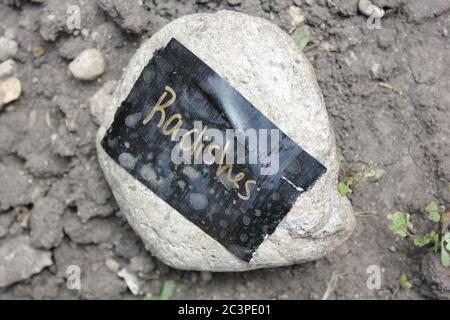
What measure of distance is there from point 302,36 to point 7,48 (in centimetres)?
130

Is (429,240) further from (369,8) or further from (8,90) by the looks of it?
(8,90)

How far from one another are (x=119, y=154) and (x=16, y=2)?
90cm

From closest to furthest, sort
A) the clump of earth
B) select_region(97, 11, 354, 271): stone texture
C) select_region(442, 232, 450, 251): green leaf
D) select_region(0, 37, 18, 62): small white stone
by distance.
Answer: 1. select_region(97, 11, 354, 271): stone texture
2. select_region(442, 232, 450, 251): green leaf
3. the clump of earth
4. select_region(0, 37, 18, 62): small white stone

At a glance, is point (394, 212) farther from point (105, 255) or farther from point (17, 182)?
point (17, 182)

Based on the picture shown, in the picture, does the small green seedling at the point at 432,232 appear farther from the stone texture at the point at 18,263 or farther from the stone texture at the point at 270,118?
the stone texture at the point at 18,263

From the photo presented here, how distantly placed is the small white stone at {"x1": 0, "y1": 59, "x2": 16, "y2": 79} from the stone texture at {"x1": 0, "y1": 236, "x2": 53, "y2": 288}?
0.76 m

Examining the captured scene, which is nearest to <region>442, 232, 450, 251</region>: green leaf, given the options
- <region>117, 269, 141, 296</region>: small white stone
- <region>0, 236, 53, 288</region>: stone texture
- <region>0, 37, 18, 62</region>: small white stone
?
<region>117, 269, 141, 296</region>: small white stone

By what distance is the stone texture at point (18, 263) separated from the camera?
2584mm

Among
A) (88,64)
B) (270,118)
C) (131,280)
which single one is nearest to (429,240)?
(270,118)

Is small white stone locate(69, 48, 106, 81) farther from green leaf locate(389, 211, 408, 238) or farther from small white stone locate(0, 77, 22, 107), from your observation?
green leaf locate(389, 211, 408, 238)

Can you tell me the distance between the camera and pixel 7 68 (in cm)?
258

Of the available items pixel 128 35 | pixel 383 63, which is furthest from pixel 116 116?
pixel 383 63

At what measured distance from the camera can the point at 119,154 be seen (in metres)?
2.32

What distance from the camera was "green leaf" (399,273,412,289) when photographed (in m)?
2.49
